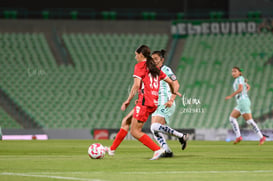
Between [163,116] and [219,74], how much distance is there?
17572mm

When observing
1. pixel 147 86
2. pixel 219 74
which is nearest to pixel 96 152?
pixel 147 86

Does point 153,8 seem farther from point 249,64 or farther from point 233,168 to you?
point 233,168

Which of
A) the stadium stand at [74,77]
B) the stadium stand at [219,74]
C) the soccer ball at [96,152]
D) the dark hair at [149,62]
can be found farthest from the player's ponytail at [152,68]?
the stadium stand at [74,77]

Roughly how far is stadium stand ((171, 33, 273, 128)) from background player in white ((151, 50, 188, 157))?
44.3 feet

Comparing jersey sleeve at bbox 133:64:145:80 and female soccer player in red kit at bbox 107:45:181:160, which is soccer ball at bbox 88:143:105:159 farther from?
jersey sleeve at bbox 133:64:145:80

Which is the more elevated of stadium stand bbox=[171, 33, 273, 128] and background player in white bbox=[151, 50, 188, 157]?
stadium stand bbox=[171, 33, 273, 128]

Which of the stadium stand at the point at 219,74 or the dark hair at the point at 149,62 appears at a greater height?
the stadium stand at the point at 219,74

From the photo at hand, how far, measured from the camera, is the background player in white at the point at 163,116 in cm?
1162

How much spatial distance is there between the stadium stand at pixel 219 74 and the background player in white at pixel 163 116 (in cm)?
1351

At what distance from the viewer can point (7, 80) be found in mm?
28219

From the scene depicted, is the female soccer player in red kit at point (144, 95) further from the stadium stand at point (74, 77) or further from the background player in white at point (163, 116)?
the stadium stand at point (74, 77)

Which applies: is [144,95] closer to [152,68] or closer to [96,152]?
[152,68]

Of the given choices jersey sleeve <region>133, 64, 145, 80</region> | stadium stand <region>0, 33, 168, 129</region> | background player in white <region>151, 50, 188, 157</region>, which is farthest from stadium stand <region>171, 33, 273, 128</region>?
jersey sleeve <region>133, 64, 145, 80</region>

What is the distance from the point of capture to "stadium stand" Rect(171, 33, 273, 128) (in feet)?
86.0
